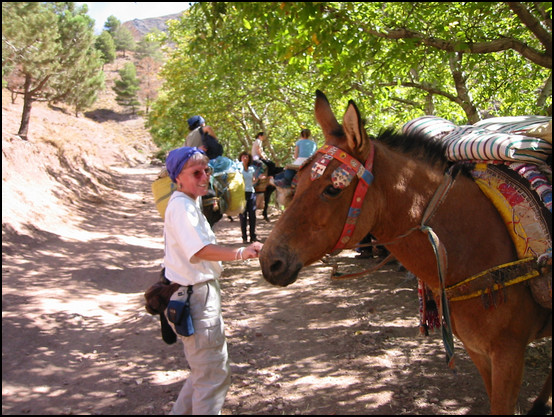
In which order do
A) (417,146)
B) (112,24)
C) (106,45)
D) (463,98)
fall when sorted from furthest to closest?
(112,24), (106,45), (463,98), (417,146)

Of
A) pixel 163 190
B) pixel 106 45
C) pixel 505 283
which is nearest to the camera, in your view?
pixel 505 283

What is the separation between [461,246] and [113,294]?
5.88m

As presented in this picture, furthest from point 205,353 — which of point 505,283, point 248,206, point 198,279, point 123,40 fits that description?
point 123,40

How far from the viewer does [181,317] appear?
2.59m

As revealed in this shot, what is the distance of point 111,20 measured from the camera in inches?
3844

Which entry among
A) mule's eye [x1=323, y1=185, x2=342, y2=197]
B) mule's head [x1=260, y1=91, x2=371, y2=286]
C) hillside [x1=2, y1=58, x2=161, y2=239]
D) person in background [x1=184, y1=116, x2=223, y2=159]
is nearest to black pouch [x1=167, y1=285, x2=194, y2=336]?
mule's head [x1=260, y1=91, x2=371, y2=286]

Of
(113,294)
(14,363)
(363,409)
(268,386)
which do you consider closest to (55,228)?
(113,294)

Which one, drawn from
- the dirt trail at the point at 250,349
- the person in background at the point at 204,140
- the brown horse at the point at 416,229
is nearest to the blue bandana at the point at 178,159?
the brown horse at the point at 416,229

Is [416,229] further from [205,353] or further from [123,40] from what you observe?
[123,40]

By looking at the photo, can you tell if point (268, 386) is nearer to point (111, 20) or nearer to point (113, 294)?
point (113, 294)

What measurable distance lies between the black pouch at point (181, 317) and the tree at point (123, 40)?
11147 cm

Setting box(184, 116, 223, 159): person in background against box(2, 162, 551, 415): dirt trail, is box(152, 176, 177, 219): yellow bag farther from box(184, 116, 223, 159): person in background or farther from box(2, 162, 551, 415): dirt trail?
box(2, 162, 551, 415): dirt trail

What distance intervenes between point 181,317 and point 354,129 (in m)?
1.61

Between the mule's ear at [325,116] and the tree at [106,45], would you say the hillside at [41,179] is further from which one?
the tree at [106,45]
